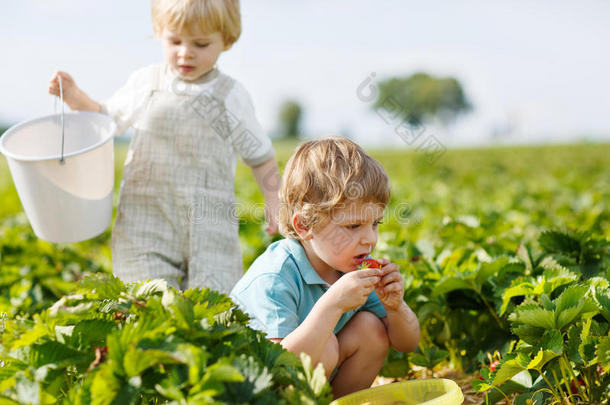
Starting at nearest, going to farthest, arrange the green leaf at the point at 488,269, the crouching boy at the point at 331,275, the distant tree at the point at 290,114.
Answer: the crouching boy at the point at 331,275
the green leaf at the point at 488,269
the distant tree at the point at 290,114

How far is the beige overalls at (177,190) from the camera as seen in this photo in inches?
116

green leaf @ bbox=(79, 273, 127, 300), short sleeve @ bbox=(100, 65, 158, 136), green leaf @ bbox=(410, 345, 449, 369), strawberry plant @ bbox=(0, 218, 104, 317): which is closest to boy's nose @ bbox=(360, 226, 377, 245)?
green leaf @ bbox=(410, 345, 449, 369)

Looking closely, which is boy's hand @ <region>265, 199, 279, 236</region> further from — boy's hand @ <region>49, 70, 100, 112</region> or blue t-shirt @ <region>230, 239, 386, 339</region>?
boy's hand @ <region>49, 70, 100, 112</region>

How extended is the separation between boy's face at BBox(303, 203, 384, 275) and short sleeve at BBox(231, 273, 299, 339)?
0.63 ft

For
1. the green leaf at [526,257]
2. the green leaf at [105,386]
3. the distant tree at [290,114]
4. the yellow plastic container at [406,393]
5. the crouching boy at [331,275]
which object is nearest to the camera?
A: the green leaf at [105,386]

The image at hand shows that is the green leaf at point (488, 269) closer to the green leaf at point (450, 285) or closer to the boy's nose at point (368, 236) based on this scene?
the green leaf at point (450, 285)

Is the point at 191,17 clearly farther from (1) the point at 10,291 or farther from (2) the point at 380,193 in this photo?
(1) the point at 10,291

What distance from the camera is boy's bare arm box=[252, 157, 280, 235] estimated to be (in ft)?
9.65

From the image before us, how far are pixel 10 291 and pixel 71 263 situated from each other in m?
1.00

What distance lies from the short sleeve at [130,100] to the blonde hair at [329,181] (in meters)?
1.26

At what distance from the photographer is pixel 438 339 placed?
2.78 meters

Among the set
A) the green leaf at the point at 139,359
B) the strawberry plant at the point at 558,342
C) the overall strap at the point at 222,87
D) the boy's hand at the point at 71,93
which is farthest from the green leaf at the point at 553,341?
the boy's hand at the point at 71,93

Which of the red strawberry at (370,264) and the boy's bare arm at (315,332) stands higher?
the red strawberry at (370,264)

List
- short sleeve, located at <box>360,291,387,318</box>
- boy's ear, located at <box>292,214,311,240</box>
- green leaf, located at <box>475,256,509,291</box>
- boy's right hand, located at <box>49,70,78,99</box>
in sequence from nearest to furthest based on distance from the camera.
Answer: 1. boy's ear, located at <box>292,214,311,240</box>
2. short sleeve, located at <box>360,291,387,318</box>
3. green leaf, located at <box>475,256,509,291</box>
4. boy's right hand, located at <box>49,70,78,99</box>
